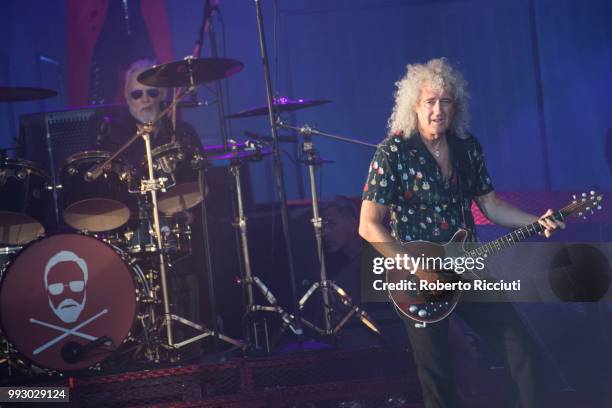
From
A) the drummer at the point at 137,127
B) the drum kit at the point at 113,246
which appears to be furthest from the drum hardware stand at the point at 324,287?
the drummer at the point at 137,127

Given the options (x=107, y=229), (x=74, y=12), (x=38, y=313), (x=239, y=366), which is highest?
(x=74, y=12)

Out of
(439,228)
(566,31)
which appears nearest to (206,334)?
(439,228)

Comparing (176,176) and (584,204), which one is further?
(176,176)

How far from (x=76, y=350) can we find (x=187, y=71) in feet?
6.41

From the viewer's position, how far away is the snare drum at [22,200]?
17.5 feet

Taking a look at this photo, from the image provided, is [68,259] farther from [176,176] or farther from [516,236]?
[516,236]

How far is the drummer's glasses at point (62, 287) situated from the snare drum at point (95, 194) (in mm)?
540

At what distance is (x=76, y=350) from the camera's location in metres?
4.87

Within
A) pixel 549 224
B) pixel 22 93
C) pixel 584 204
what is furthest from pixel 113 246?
pixel 584 204

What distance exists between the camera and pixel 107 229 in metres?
5.47

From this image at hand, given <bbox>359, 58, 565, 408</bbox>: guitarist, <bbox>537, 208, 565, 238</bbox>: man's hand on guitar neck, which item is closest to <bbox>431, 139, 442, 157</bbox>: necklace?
<bbox>359, 58, 565, 408</bbox>: guitarist

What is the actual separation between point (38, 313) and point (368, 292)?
2219 millimetres

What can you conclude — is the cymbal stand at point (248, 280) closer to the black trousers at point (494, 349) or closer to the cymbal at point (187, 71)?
the cymbal at point (187, 71)

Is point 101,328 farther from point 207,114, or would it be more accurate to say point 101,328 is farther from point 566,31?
point 566,31
